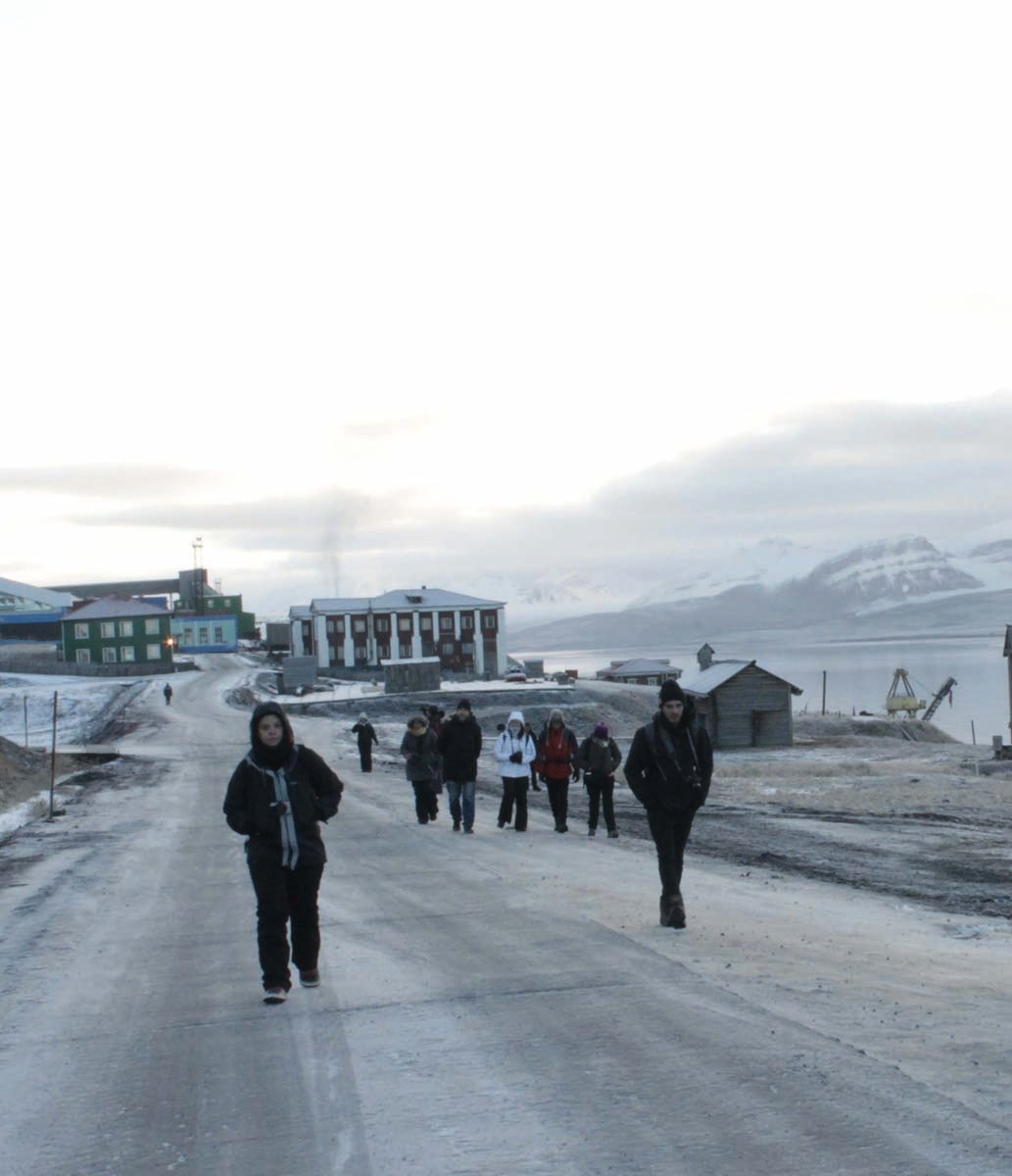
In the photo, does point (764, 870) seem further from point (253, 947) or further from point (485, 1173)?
point (485, 1173)

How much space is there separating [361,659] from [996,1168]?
4354 inches

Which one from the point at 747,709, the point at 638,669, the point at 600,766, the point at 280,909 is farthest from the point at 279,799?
the point at 638,669

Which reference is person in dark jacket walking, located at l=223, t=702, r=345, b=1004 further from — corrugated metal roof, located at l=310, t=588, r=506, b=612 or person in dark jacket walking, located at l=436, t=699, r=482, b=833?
corrugated metal roof, located at l=310, t=588, r=506, b=612

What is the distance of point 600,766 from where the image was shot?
18.5 meters

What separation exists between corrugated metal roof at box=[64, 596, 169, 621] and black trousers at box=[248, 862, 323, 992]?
325 ft

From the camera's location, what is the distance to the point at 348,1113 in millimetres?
6023

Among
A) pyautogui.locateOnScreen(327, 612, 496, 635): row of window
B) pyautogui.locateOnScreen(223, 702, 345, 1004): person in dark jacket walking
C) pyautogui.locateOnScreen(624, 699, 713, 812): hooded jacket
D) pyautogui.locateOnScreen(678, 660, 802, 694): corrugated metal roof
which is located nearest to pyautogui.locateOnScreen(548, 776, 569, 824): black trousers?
pyautogui.locateOnScreen(624, 699, 713, 812): hooded jacket

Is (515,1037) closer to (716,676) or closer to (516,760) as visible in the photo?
(516,760)

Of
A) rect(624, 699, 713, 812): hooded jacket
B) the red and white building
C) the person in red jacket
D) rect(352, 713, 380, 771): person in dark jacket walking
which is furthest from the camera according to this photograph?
the red and white building

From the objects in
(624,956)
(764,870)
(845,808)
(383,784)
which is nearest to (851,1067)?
(624,956)

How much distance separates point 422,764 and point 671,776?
1094 centimetres

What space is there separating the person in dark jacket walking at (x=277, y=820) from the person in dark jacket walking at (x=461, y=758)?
34.2 ft

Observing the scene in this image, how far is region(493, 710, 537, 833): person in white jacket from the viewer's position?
18.8 meters

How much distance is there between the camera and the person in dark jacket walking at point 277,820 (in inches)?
318
